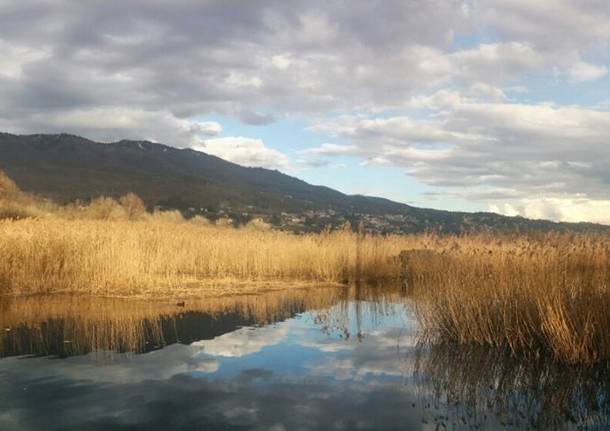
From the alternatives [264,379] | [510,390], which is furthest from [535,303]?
[264,379]

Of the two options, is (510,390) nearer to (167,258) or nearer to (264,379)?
(264,379)

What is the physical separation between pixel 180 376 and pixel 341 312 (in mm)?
6457

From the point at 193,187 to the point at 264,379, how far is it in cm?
8323

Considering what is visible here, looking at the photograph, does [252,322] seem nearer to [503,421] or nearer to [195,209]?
[503,421]

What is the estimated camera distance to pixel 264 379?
8305 millimetres

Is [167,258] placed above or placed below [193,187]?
below

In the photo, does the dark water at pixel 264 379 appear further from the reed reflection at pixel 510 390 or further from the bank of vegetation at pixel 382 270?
the bank of vegetation at pixel 382 270

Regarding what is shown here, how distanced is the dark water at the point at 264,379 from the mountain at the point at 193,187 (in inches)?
1167

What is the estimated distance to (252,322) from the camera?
12.7 metres

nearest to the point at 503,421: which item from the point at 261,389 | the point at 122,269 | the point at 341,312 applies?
the point at 261,389

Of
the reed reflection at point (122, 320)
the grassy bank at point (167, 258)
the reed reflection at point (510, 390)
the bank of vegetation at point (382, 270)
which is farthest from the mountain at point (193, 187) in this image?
the reed reflection at point (510, 390)

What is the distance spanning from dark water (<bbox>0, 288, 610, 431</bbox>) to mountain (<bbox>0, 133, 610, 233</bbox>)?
29640 mm

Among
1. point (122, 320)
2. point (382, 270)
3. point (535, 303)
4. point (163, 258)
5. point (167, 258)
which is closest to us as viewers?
point (535, 303)

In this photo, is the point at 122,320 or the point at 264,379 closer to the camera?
the point at 264,379
